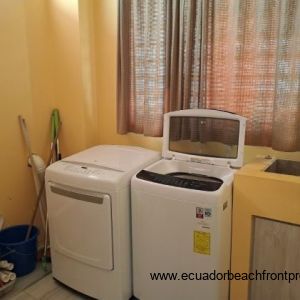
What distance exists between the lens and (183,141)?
2.09 meters

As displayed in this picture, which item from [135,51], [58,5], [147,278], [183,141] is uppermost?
[58,5]

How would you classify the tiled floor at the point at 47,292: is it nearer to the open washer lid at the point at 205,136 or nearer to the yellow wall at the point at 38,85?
the yellow wall at the point at 38,85

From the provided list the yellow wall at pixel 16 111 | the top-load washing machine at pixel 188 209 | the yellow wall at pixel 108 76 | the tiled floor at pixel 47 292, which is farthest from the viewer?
the yellow wall at pixel 108 76

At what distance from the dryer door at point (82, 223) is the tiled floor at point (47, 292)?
0.96 feet

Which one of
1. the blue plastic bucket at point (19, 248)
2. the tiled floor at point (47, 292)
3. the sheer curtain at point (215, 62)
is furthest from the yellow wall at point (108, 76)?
the tiled floor at point (47, 292)

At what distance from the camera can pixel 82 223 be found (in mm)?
1934

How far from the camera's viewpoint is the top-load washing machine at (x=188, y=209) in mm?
1639

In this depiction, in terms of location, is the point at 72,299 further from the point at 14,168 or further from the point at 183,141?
the point at 183,141

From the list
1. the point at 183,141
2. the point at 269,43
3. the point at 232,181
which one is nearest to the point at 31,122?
the point at 183,141

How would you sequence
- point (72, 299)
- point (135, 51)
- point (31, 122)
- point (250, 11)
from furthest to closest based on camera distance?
point (31, 122) < point (135, 51) < point (72, 299) < point (250, 11)

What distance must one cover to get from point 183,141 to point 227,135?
0.30 meters

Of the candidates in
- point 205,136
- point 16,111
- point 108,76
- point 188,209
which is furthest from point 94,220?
point 108,76

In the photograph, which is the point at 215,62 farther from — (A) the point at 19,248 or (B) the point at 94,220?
(A) the point at 19,248

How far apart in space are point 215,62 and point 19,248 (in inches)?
71.3
